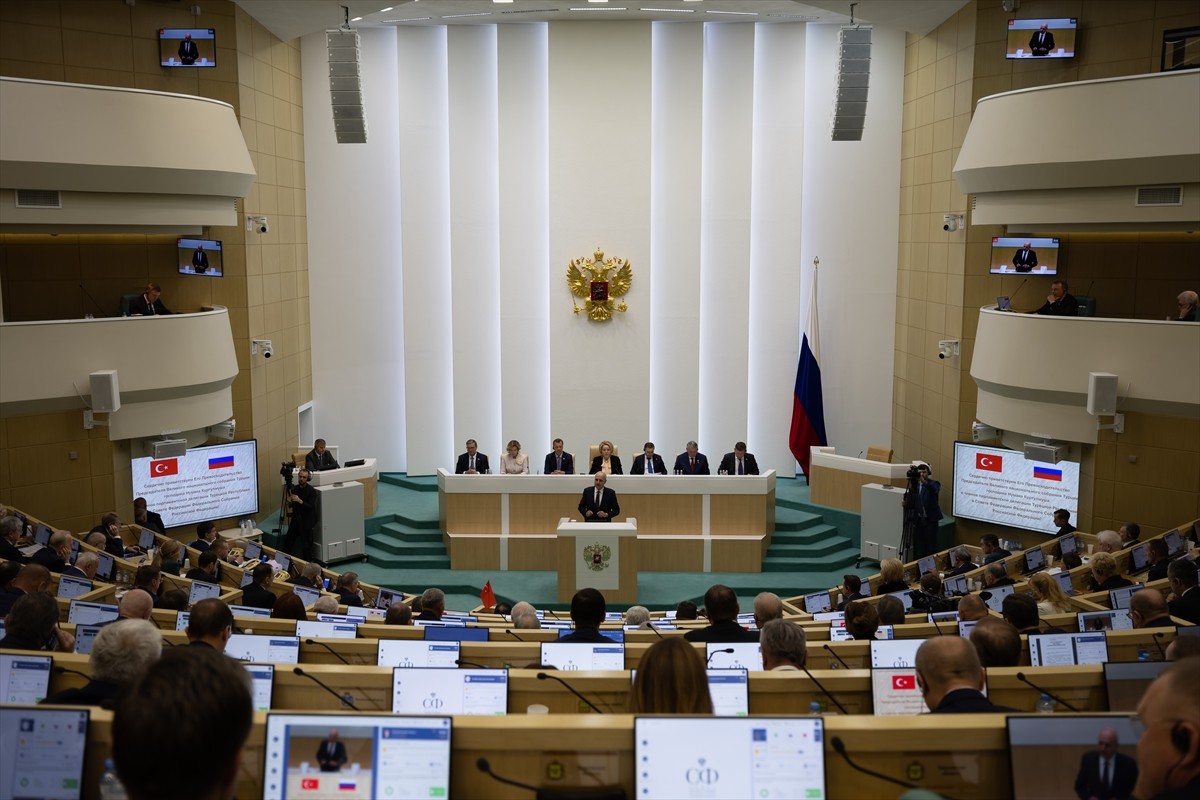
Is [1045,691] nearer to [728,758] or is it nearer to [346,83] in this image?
[728,758]

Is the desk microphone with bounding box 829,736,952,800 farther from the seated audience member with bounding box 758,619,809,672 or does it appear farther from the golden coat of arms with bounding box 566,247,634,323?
the golden coat of arms with bounding box 566,247,634,323

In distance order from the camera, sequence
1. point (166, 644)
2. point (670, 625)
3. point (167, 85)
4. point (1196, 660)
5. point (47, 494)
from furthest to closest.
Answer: point (167, 85), point (47, 494), point (670, 625), point (166, 644), point (1196, 660)

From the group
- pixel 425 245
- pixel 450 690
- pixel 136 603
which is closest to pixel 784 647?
pixel 450 690

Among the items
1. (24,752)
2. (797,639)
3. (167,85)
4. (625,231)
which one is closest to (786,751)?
(797,639)

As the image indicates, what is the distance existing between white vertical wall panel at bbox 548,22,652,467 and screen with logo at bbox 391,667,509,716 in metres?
13.6

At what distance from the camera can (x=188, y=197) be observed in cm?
1292

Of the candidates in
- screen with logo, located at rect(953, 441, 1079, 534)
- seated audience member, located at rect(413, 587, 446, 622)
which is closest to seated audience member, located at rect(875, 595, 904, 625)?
seated audience member, located at rect(413, 587, 446, 622)

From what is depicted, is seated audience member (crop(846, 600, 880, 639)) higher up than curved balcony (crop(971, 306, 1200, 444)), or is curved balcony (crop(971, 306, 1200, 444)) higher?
curved balcony (crop(971, 306, 1200, 444))

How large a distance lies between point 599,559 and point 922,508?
4.11 metres

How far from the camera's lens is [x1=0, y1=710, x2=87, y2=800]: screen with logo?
3.02m

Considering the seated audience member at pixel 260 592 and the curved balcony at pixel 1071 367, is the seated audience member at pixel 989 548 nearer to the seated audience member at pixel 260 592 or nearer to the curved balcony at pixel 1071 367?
the curved balcony at pixel 1071 367

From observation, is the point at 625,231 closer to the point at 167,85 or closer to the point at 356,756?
the point at 167,85

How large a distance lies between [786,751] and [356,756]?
47.0 inches

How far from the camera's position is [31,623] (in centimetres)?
529
